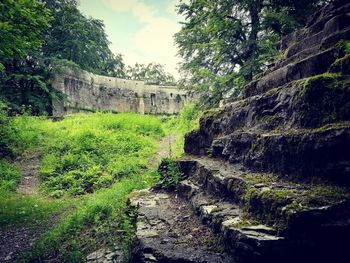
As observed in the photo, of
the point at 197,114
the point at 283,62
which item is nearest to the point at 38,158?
the point at 197,114

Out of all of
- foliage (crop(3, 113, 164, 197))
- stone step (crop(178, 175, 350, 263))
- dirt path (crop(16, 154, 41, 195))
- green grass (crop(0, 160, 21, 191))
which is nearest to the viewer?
stone step (crop(178, 175, 350, 263))

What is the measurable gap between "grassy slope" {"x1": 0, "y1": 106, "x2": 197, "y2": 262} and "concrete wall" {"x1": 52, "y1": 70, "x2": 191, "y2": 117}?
23.2ft

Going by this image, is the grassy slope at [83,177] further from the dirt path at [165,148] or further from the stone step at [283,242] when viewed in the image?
the stone step at [283,242]

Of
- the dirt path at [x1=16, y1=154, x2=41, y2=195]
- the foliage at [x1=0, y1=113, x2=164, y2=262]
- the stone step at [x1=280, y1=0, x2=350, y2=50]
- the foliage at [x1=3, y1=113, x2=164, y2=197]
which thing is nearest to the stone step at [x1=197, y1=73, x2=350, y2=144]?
the stone step at [x1=280, y1=0, x2=350, y2=50]

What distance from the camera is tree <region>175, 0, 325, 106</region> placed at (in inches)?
454

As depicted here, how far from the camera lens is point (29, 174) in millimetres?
11336

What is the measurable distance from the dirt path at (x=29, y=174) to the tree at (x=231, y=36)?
7.95 m

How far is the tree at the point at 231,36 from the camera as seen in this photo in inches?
454

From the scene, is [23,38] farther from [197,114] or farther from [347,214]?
[197,114]

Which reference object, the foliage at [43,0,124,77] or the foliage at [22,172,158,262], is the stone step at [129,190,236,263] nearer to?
the foliage at [22,172,158,262]

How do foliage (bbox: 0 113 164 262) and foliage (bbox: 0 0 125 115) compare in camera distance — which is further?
foliage (bbox: 0 0 125 115)

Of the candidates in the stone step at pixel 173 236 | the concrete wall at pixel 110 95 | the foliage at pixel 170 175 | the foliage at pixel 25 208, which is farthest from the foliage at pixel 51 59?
the stone step at pixel 173 236

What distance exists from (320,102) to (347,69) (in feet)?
1.97

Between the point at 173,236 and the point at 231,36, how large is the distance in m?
11.0
